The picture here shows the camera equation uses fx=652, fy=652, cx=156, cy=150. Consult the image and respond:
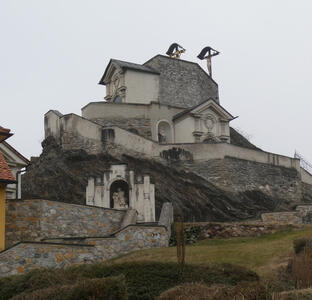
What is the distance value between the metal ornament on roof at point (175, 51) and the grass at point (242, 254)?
37040 millimetres

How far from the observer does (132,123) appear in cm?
4794

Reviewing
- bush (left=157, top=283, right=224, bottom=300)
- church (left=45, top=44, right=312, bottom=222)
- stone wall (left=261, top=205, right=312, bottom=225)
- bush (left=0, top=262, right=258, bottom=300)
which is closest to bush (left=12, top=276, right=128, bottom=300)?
bush (left=157, top=283, right=224, bottom=300)

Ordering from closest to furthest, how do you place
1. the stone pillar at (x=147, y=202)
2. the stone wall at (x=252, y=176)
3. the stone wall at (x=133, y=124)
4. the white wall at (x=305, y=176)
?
the stone pillar at (x=147, y=202), the stone wall at (x=252, y=176), the stone wall at (x=133, y=124), the white wall at (x=305, y=176)

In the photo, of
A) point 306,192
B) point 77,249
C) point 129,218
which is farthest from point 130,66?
point 77,249

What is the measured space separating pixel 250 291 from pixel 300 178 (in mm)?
38265

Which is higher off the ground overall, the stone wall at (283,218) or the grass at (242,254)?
the stone wall at (283,218)

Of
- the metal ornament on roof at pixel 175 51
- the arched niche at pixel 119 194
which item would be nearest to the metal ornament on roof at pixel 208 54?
the metal ornament on roof at pixel 175 51

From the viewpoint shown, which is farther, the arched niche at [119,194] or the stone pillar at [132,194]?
the arched niche at [119,194]

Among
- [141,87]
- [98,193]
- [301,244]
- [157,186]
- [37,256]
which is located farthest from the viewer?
[141,87]

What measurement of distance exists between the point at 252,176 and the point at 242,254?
2430 cm

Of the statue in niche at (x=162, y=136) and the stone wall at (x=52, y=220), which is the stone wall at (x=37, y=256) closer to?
the stone wall at (x=52, y=220)

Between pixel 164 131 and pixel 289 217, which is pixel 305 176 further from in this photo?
pixel 289 217

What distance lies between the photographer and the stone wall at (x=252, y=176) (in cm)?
4284

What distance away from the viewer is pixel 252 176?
44906mm
